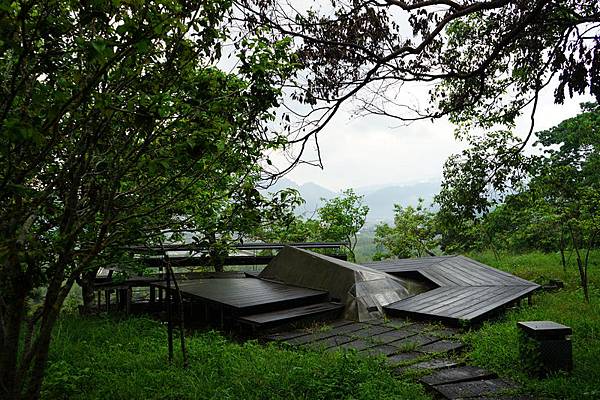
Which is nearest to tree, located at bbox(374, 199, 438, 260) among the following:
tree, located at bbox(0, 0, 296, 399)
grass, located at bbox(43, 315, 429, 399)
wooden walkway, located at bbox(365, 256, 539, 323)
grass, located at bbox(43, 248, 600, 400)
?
wooden walkway, located at bbox(365, 256, 539, 323)

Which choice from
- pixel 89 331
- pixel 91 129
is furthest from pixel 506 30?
pixel 89 331

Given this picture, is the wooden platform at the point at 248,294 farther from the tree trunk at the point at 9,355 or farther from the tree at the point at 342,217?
the tree at the point at 342,217

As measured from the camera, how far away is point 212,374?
457 cm

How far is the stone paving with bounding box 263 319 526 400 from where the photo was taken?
168 inches

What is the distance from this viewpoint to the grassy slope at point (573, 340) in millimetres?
4184

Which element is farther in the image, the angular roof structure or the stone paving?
the angular roof structure

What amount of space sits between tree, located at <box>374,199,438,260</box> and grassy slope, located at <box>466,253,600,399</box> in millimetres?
7067

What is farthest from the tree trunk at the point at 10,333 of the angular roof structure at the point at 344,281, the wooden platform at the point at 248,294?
the angular roof structure at the point at 344,281

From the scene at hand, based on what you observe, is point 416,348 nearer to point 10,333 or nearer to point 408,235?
point 10,333

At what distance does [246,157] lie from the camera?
11.4ft

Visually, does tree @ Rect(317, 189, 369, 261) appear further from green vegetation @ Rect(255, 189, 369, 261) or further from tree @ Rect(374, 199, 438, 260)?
tree @ Rect(374, 199, 438, 260)

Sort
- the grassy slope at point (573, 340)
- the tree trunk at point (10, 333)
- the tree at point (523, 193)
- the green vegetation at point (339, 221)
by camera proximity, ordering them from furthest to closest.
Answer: the green vegetation at point (339, 221) → the tree at point (523, 193) → the grassy slope at point (573, 340) → the tree trunk at point (10, 333)

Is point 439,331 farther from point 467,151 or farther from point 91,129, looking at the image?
point 91,129

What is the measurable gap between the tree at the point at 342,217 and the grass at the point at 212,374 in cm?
1026
